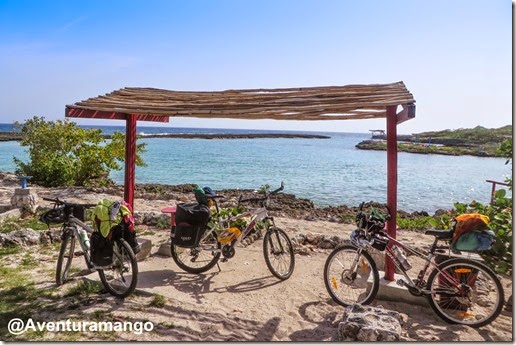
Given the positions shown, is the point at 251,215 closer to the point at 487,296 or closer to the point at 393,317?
the point at 393,317

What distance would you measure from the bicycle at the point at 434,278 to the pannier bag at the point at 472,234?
101 mm

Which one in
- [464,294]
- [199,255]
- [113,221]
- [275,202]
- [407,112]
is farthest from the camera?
[275,202]

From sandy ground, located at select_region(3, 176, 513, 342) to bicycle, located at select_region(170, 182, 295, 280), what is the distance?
154 mm

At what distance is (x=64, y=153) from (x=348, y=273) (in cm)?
1529

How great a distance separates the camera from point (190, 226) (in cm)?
548

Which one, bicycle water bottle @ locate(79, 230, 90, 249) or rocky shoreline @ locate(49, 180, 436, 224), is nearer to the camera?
bicycle water bottle @ locate(79, 230, 90, 249)

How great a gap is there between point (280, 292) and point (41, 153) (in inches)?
591

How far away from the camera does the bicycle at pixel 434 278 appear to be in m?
4.08

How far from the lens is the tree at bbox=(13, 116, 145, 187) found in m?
16.4

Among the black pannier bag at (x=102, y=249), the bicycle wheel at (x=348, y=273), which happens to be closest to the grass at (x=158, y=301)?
the black pannier bag at (x=102, y=249)

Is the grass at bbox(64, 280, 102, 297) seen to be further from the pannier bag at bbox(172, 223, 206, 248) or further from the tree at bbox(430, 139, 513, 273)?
the tree at bbox(430, 139, 513, 273)

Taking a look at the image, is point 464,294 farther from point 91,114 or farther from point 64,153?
point 64,153

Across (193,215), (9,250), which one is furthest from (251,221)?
(9,250)

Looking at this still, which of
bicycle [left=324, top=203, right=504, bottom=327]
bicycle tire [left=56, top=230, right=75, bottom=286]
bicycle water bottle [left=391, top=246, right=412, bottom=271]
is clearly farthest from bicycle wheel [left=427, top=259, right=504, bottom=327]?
bicycle tire [left=56, top=230, right=75, bottom=286]
